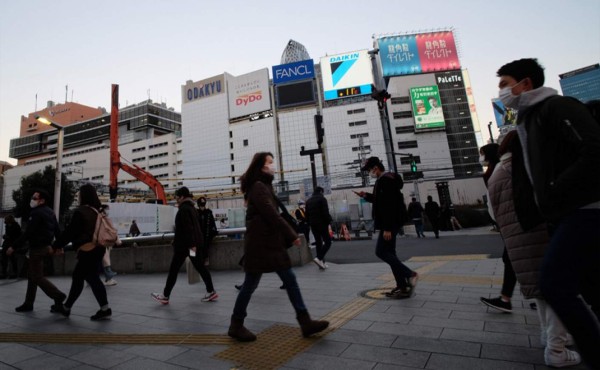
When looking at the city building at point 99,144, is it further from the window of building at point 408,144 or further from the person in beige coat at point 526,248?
the person in beige coat at point 526,248

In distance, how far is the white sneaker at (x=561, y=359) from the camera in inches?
80.0

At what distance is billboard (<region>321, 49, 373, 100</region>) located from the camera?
67.1 metres

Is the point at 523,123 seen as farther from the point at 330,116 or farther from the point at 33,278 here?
the point at 330,116

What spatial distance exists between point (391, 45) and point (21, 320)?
71409mm

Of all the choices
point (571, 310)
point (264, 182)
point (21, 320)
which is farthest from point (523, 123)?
point (21, 320)

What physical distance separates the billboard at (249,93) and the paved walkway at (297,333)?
71.6 metres

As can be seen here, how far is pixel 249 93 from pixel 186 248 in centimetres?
7465

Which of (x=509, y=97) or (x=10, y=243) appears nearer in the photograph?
(x=509, y=97)

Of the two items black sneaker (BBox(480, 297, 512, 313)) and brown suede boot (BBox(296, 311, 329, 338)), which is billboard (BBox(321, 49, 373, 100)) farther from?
brown suede boot (BBox(296, 311, 329, 338))

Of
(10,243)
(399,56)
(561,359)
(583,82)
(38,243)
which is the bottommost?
(561,359)

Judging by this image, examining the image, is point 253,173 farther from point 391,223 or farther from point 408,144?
point 408,144

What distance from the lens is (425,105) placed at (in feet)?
210

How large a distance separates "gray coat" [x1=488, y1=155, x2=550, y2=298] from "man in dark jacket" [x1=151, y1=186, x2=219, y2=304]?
12.6 feet

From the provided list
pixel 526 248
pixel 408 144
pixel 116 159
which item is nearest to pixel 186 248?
pixel 526 248
